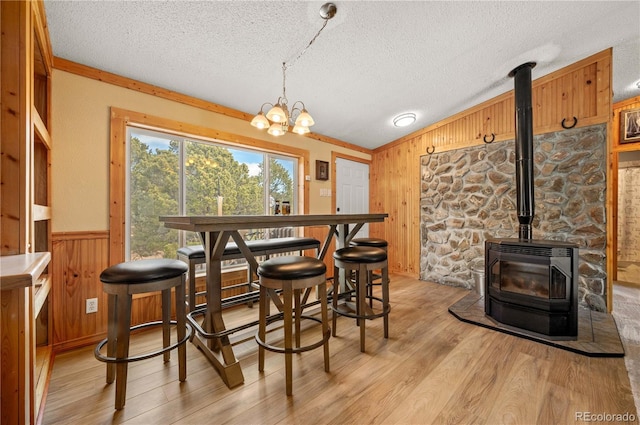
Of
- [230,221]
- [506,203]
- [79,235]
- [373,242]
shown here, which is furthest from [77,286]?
[506,203]

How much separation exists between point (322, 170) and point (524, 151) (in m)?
2.44

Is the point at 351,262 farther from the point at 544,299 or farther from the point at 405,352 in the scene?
the point at 544,299

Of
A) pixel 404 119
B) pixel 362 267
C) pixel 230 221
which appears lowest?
pixel 362 267

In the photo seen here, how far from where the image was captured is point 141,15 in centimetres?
179

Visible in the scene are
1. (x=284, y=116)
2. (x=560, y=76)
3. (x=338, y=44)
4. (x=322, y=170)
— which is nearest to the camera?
(x=284, y=116)

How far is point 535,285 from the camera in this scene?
90.5 inches

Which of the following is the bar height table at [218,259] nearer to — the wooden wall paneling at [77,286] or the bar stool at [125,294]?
the bar stool at [125,294]

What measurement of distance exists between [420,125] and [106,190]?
3992mm

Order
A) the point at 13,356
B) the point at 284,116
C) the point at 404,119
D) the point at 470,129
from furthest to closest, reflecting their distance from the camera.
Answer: the point at 404,119, the point at 470,129, the point at 284,116, the point at 13,356

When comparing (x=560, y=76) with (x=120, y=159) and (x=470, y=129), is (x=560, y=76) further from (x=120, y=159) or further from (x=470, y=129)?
(x=120, y=159)

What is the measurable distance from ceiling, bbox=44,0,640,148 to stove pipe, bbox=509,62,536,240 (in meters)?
0.23

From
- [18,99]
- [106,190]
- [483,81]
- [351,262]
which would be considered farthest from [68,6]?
[483,81]

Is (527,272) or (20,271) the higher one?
(20,271)

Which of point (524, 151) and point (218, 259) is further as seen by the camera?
point (524, 151)
